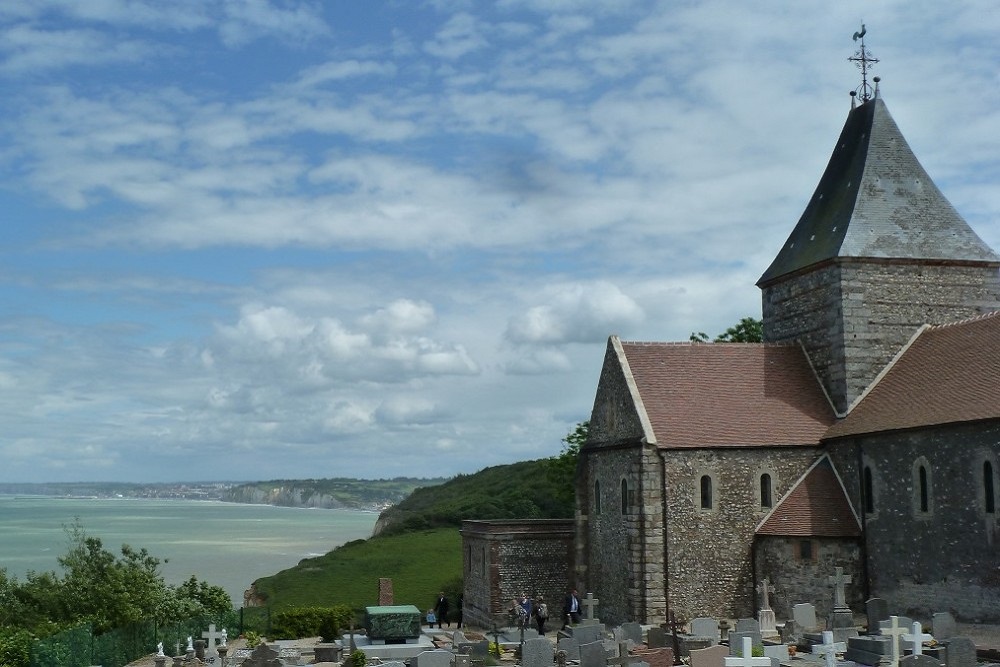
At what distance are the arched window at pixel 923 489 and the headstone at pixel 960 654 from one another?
7.56 metres

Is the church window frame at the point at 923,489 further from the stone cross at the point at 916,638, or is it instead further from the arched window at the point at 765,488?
the stone cross at the point at 916,638

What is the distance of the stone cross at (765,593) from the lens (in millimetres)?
28953

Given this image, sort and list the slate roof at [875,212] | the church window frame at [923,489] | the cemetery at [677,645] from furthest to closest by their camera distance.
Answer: the slate roof at [875,212], the church window frame at [923,489], the cemetery at [677,645]

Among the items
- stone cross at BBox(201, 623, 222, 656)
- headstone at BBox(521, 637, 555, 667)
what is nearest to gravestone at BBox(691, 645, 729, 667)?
headstone at BBox(521, 637, 555, 667)

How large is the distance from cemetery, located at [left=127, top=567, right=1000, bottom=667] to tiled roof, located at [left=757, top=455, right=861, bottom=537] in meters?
1.35

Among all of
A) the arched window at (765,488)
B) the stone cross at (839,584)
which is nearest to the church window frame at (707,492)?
the arched window at (765,488)

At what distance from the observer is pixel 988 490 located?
24984mm

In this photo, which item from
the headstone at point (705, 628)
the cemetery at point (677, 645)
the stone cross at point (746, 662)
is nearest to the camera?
the stone cross at point (746, 662)

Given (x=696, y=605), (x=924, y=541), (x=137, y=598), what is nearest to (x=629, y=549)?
(x=696, y=605)

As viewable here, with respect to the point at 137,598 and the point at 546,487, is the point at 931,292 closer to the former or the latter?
the point at 137,598

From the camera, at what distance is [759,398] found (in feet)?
106

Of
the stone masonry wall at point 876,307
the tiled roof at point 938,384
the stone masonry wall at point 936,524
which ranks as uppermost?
the stone masonry wall at point 876,307

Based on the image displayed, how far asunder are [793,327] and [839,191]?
4.49 meters

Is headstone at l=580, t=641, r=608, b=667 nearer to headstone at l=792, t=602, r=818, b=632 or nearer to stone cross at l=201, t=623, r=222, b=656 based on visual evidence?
headstone at l=792, t=602, r=818, b=632
